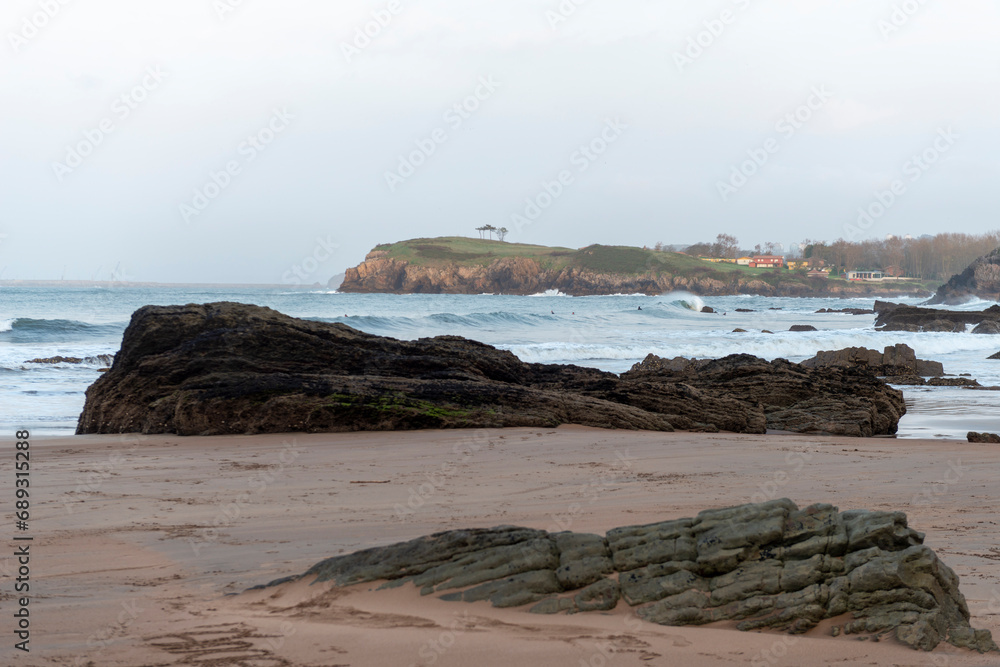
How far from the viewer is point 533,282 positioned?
119688 mm

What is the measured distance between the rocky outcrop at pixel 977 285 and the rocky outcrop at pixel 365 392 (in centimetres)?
7159

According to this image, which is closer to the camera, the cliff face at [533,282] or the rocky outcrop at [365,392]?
the rocky outcrop at [365,392]

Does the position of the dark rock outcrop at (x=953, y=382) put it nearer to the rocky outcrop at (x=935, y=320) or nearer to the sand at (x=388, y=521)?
the sand at (x=388, y=521)

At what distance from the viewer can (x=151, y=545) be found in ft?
13.5

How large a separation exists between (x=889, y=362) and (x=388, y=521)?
605 inches

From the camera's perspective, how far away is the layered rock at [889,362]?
652 inches

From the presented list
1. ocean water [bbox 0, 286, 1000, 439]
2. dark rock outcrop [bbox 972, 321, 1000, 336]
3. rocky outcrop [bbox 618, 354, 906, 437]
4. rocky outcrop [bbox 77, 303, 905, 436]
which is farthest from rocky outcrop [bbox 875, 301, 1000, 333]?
rocky outcrop [bbox 77, 303, 905, 436]

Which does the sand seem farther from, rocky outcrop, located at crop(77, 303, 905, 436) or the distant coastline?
the distant coastline

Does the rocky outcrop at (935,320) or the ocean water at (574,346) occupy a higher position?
the rocky outcrop at (935,320)

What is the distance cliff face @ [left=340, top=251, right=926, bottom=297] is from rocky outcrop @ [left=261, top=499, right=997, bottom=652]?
110 meters

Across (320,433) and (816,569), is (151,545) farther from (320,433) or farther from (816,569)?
(320,433)

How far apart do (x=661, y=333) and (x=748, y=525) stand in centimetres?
3166

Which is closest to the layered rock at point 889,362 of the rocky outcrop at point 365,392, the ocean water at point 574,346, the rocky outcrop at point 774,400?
the ocean water at point 574,346

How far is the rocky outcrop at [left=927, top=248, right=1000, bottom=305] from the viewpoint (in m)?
71.7
